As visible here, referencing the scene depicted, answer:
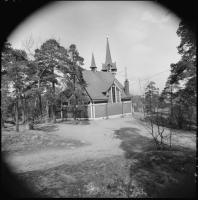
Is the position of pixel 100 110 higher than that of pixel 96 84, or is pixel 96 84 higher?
pixel 96 84

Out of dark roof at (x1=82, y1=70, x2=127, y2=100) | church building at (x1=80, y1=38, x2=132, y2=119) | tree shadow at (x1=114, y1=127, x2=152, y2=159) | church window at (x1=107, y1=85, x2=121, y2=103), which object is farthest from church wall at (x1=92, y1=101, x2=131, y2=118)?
tree shadow at (x1=114, y1=127, x2=152, y2=159)

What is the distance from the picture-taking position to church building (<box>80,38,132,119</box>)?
23938 mm

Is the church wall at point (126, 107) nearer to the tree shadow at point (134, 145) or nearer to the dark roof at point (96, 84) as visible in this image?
the dark roof at point (96, 84)

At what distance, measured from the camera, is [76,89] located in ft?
63.2

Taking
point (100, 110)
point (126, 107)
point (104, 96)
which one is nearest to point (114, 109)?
point (104, 96)

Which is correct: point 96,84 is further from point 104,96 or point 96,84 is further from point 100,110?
point 100,110

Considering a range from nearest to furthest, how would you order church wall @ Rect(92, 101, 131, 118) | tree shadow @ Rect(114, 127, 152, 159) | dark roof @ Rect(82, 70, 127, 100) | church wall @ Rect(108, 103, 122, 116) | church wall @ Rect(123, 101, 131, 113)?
tree shadow @ Rect(114, 127, 152, 159) → church wall @ Rect(92, 101, 131, 118) → dark roof @ Rect(82, 70, 127, 100) → church wall @ Rect(108, 103, 122, 116) → church wall @ Rect(123, 101, 131, 113)

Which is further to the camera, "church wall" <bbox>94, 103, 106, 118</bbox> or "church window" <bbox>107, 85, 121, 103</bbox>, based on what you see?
"church window" <bbox>107, 85, 121, 103</bbox>

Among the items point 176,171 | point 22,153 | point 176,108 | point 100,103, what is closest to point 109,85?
point 100,103

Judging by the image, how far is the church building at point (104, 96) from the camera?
23.9 m

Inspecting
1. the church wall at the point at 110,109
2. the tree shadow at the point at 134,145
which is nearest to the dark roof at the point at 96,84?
the church wall at the point at 110,109

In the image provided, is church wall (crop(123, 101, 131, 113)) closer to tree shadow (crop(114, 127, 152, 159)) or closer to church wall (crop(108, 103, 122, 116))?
church wall (crop(108, 103, 122, 116))

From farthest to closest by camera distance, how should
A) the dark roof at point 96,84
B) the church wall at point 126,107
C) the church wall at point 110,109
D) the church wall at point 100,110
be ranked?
the church wall at point 126,107 → the dark roof at point 96,84 → the church wall at point 110,109 → the church wall at point 100,110

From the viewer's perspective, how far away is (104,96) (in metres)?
25.9
